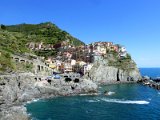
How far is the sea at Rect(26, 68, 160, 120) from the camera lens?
2520 inches

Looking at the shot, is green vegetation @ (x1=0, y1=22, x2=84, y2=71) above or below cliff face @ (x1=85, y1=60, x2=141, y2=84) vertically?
above

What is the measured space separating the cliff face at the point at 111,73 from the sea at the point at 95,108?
39528mm

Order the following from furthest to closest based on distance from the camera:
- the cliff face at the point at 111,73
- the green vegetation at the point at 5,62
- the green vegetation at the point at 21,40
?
1. the cliff face at the point at 111,73
2. the green vegetation at the point at 21,40
3. the green vegetation at the point at 5,62

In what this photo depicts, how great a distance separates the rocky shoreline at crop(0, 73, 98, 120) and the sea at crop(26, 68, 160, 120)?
10.8 feet

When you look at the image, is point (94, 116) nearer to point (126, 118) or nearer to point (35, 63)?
point (126, 118)

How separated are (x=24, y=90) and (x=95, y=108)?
21050mm

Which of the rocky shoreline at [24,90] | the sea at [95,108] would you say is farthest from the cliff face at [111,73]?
the sea at [95,108]

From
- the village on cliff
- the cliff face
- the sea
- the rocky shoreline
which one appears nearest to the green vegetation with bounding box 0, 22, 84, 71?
the village on cliff

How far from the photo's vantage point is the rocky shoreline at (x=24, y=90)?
61844 mm

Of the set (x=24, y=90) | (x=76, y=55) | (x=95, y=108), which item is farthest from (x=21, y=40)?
(x=95, y=108)

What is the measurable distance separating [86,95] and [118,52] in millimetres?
69933

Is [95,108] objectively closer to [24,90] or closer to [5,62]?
[24,90]

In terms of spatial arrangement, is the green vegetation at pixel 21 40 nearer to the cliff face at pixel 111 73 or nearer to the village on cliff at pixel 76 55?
the village on cliff at pixel 76 55

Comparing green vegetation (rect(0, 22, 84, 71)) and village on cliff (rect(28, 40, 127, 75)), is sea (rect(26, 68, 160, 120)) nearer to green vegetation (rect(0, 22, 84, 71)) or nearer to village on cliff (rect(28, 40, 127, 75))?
green vegetation (rect(0, 22, 84, 71))
